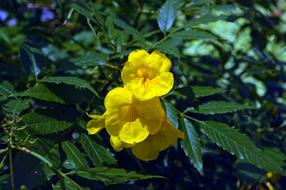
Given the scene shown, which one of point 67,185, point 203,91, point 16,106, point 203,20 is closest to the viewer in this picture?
point 67,185

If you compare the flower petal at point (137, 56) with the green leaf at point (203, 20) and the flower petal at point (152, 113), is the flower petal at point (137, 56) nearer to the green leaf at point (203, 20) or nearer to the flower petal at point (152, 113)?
the flower petal at point (152, 113)

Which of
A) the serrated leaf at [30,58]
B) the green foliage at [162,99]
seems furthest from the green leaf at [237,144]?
the serrated leaf at [30,58]

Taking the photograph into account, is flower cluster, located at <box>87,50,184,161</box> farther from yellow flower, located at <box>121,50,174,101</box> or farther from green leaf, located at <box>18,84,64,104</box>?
green leaf, located at <box>18,84,64,104</box>

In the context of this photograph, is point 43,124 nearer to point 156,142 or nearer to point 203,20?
point 156,142

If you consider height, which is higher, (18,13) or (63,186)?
(63,186)

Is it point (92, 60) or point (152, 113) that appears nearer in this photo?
point (152, 113)

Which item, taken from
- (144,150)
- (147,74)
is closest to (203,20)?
(147,74)

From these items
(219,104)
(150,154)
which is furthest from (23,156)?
(219,104)

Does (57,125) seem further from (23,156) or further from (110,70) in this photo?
(110,70)
